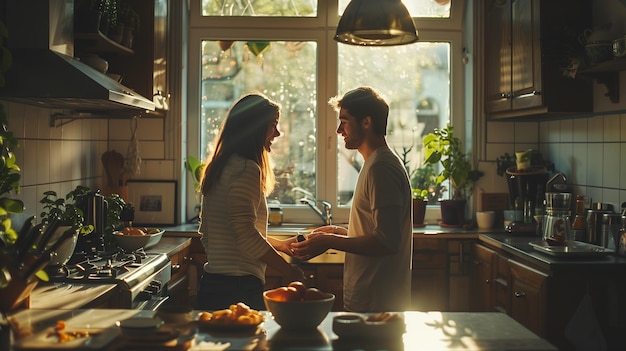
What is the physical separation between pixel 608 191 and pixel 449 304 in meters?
1.15

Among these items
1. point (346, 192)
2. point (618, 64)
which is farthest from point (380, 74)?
point (618, 64)

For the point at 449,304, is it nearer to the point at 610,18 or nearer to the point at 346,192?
the point at 346,192

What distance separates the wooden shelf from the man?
134cm

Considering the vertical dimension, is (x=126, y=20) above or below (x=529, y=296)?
above

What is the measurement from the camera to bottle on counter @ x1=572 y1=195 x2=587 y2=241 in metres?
3.90

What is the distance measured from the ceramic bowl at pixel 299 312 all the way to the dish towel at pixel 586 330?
5.59 ft

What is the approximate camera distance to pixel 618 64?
3.39 m

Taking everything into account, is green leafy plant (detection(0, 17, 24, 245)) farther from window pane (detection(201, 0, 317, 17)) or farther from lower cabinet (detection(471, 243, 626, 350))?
window pane (detection(201, 0, 317, 17))

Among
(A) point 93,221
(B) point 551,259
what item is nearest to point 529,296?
(B) point 551,259

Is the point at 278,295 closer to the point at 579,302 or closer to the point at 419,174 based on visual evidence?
the point at 579,302

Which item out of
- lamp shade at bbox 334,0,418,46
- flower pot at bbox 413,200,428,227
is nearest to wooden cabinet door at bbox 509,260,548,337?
flower pot at bbox 413,200,428,227

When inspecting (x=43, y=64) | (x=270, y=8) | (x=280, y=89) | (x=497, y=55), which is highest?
(x=270, y=8)

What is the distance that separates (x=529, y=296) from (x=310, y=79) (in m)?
2.17

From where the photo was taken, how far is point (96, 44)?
378 centimetres
